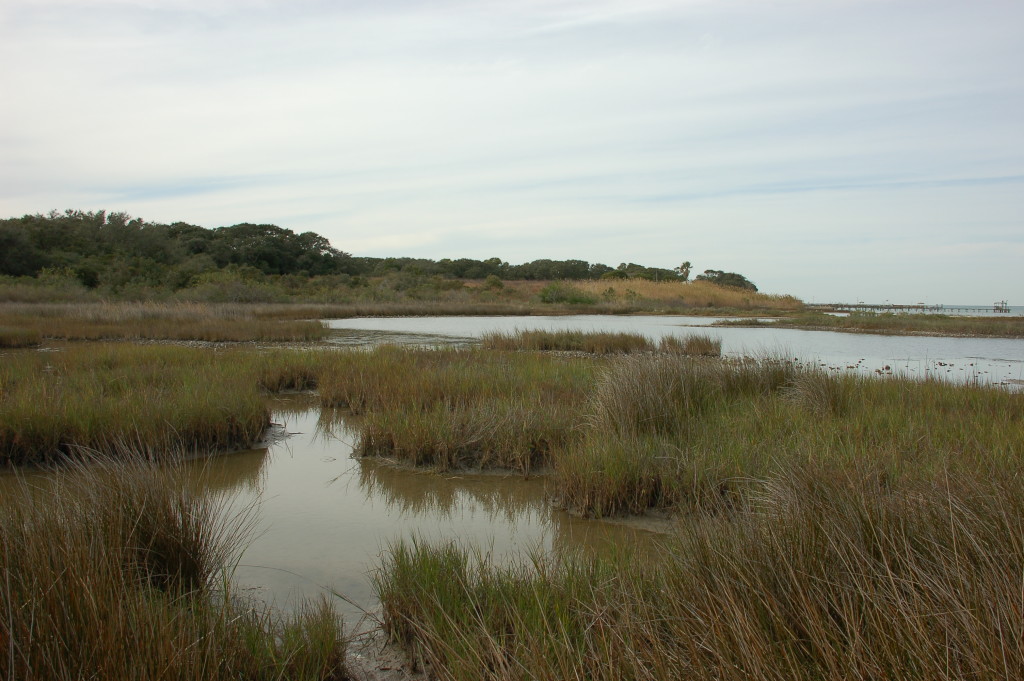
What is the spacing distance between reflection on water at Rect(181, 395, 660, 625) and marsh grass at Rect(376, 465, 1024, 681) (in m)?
0.42

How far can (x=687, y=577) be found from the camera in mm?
2393

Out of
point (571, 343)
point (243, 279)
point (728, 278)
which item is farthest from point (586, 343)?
point (728, 278)

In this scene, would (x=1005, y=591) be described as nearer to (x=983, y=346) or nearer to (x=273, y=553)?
(x=273, y=553)

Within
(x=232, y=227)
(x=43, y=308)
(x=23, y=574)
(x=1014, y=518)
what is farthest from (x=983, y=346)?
(x=232, y=227)

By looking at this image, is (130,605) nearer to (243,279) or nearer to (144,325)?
(144,325)

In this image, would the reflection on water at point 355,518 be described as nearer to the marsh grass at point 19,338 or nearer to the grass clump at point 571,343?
the grass clump at point 571,343

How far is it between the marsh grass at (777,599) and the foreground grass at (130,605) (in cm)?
54

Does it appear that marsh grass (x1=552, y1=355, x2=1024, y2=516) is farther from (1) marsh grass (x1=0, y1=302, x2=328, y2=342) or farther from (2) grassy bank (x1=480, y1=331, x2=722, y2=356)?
(1) marsh grass (x1=0, y1=302, x2=328, y2=342)

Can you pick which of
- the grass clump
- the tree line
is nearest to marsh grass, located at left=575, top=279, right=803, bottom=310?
the tree line

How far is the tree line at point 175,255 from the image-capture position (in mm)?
35469

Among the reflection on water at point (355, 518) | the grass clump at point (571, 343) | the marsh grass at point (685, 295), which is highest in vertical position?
the marsh grass at point (685, 295)

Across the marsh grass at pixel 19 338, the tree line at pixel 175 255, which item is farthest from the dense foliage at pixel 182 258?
the marsh grass at pixel 19 338

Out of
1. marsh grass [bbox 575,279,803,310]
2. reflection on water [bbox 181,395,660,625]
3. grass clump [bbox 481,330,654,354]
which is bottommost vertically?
reflection on water [bbox 181,395,660,625]

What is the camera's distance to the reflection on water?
3.58 metres
